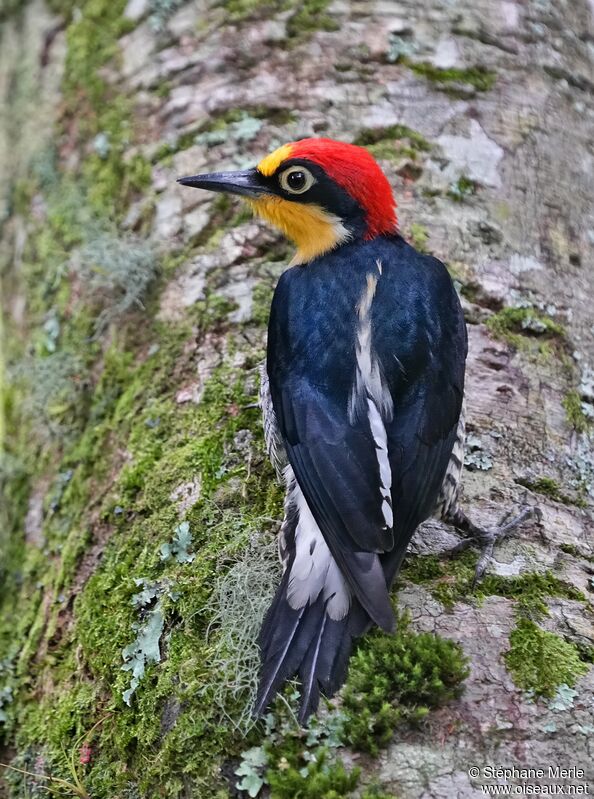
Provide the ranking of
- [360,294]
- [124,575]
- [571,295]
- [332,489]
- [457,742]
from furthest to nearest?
[571,295]
[360,294]
[124,575]
[332,489]
[457,742]

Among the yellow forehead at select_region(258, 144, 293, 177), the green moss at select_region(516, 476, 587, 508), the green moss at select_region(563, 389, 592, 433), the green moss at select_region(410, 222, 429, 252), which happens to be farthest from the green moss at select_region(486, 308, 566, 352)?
the yellow forehead at select_region(258, 144, 293, 177)

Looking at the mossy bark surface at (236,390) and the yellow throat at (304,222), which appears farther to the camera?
the yellow throat at (304,222)

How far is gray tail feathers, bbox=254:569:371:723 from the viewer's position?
7.68ft

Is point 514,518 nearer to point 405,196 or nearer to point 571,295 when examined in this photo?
point 571,295

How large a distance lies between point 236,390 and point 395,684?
137cm

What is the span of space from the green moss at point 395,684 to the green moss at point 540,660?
16cm

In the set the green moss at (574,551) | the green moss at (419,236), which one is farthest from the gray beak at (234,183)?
the green moss at (574,551)

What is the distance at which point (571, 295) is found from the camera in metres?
3.67

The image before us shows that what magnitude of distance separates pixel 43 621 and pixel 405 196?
2.33 m

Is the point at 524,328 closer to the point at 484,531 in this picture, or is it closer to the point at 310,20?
the point at 484,531

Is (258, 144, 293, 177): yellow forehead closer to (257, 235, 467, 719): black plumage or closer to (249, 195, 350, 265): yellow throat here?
(249, 195, 350, 265): yellow throat

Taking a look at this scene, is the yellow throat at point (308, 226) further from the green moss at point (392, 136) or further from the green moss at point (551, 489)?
the green moss at point (551, 489)

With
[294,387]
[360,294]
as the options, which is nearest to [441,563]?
[294,387]

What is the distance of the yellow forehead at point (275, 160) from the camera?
135 inches
